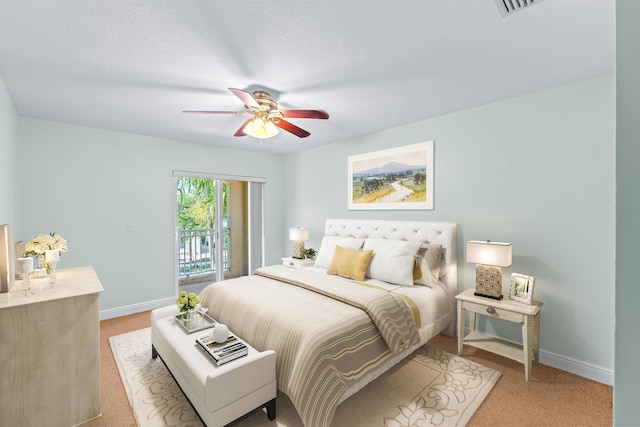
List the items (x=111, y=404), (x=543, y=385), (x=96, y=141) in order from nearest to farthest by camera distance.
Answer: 1. (x=111, y=404)
2. (x=543, y=385)
3. (x=96, y=141)

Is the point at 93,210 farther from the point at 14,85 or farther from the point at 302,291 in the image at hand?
the point at 302,291

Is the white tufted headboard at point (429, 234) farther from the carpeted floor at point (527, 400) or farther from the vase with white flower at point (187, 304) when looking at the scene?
the vase with white flower at point (187, 304)

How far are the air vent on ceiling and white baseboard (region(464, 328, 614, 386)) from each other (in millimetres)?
2788

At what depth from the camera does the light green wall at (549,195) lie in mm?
2322

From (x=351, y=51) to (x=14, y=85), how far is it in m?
2.83

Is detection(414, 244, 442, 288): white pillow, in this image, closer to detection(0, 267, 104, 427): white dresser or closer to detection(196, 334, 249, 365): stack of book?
detection(196, 334, 249, 365): stack of book

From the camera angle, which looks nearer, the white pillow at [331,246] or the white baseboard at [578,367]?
the white baseboard at [578,367]

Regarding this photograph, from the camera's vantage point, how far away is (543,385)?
2.29 meters

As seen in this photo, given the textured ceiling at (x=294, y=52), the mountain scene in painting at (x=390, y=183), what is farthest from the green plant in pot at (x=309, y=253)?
the textured ceiling at (x=294, y=52)

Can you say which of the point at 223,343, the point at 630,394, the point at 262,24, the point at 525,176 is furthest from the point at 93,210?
the point at 525,176

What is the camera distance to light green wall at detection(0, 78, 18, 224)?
2.26 meters

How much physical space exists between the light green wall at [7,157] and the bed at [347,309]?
1817 millimetres

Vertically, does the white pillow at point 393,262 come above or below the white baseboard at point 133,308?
above

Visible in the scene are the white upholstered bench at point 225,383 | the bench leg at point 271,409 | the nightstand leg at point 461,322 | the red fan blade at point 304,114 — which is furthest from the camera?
the nightstand leg at point 461,322
